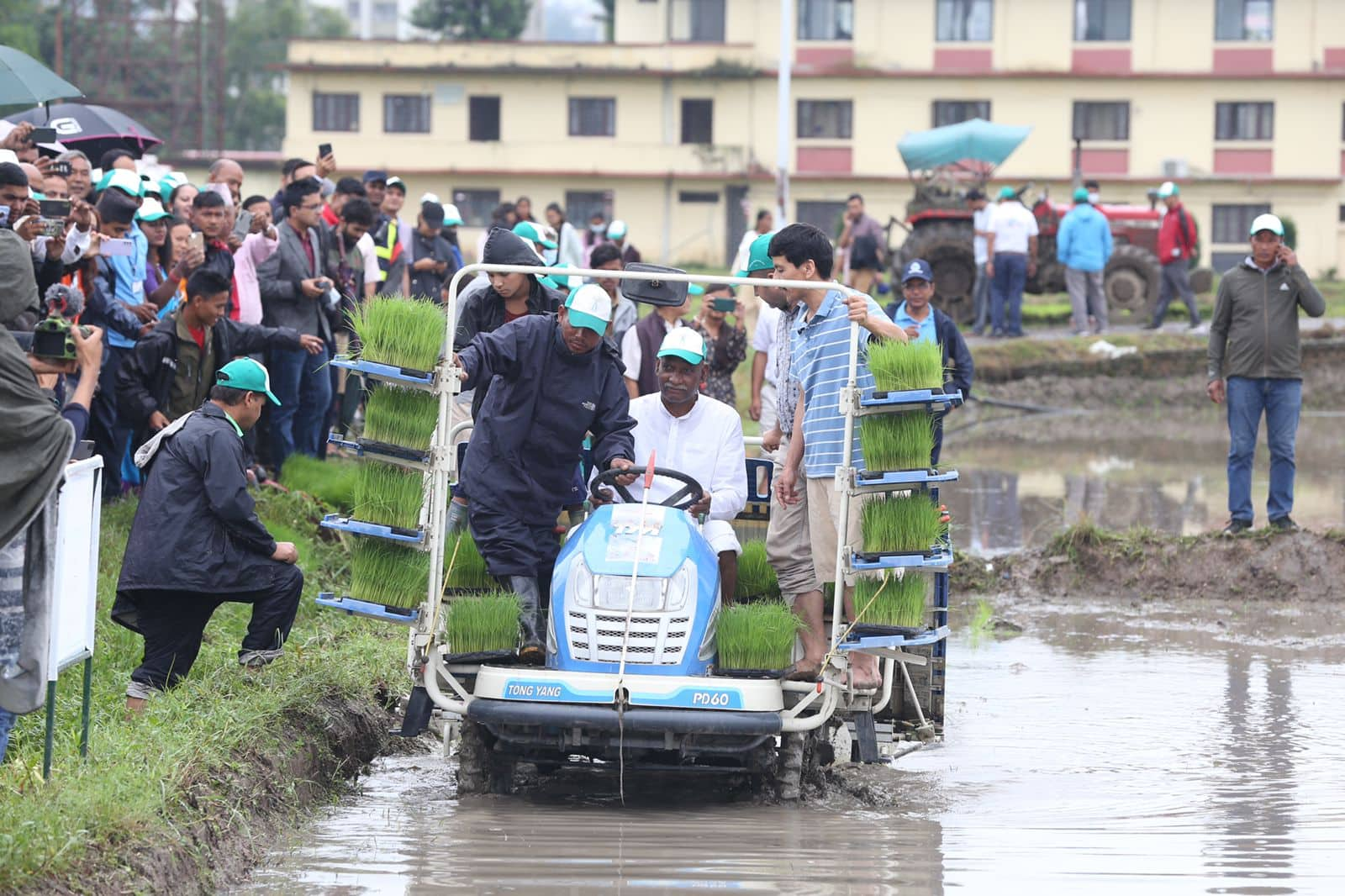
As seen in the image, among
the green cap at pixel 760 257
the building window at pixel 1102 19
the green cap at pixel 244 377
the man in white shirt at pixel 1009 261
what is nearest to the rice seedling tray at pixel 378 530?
the green cap at pixel 244 377

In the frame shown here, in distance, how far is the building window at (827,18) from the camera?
52.2m

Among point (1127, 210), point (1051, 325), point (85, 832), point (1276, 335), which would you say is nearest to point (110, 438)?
point (85, 832)

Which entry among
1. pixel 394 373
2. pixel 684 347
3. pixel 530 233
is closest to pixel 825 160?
pixel 530 233

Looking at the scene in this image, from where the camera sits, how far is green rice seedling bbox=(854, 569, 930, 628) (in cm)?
777

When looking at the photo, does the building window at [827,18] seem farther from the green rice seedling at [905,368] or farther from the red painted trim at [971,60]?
the green rice seedling at [905,368]

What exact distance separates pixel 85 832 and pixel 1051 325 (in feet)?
82.5

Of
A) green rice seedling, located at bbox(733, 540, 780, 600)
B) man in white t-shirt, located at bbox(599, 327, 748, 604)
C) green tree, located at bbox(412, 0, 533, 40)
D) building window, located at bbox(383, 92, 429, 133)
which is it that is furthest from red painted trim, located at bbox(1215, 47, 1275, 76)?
man in white t-shirt, located at bbox(599, 327, 748, 604)

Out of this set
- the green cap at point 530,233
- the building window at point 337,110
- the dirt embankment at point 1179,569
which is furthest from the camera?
the building window at point 337,110

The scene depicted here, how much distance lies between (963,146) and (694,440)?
2606cm

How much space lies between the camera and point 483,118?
5469 centimetres

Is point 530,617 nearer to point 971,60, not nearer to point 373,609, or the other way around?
point 373,609

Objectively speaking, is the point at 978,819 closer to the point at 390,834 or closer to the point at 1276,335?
the point at 390,834

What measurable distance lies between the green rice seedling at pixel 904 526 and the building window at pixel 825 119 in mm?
45633

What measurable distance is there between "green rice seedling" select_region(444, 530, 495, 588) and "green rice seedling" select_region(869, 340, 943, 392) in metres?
2.05
